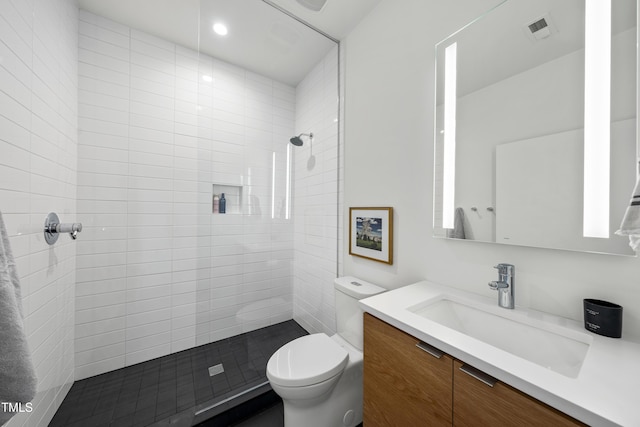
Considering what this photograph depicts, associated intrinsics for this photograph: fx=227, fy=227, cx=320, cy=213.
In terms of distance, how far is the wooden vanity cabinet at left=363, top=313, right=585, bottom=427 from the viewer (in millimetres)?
554

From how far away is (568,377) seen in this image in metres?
0.56

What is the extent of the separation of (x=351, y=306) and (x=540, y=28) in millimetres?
1571

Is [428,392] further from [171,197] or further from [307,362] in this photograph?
[171,197]

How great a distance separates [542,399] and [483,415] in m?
0.17

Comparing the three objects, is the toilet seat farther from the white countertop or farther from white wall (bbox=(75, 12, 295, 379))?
white wall (bbox=(75, 12, 295, 379))

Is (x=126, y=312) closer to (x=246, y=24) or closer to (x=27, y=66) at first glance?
(x=27, y=66)

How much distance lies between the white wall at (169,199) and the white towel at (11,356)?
1.11m

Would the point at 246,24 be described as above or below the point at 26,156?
above

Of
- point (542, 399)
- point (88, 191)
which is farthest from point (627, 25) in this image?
point (88, 191)

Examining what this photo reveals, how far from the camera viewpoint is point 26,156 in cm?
113

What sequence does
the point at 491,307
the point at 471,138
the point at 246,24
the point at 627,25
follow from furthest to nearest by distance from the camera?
1. the point at 246,24
2. the point at 471,138
3. the point at 491,307
4. the point at 627,25

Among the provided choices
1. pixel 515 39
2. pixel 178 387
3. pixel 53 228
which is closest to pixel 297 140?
pixel 515 39

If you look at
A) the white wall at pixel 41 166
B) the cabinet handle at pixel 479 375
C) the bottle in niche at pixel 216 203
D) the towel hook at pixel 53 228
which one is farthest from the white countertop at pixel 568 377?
the towel hook at pixel 53 228

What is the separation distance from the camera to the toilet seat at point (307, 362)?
1091mm
